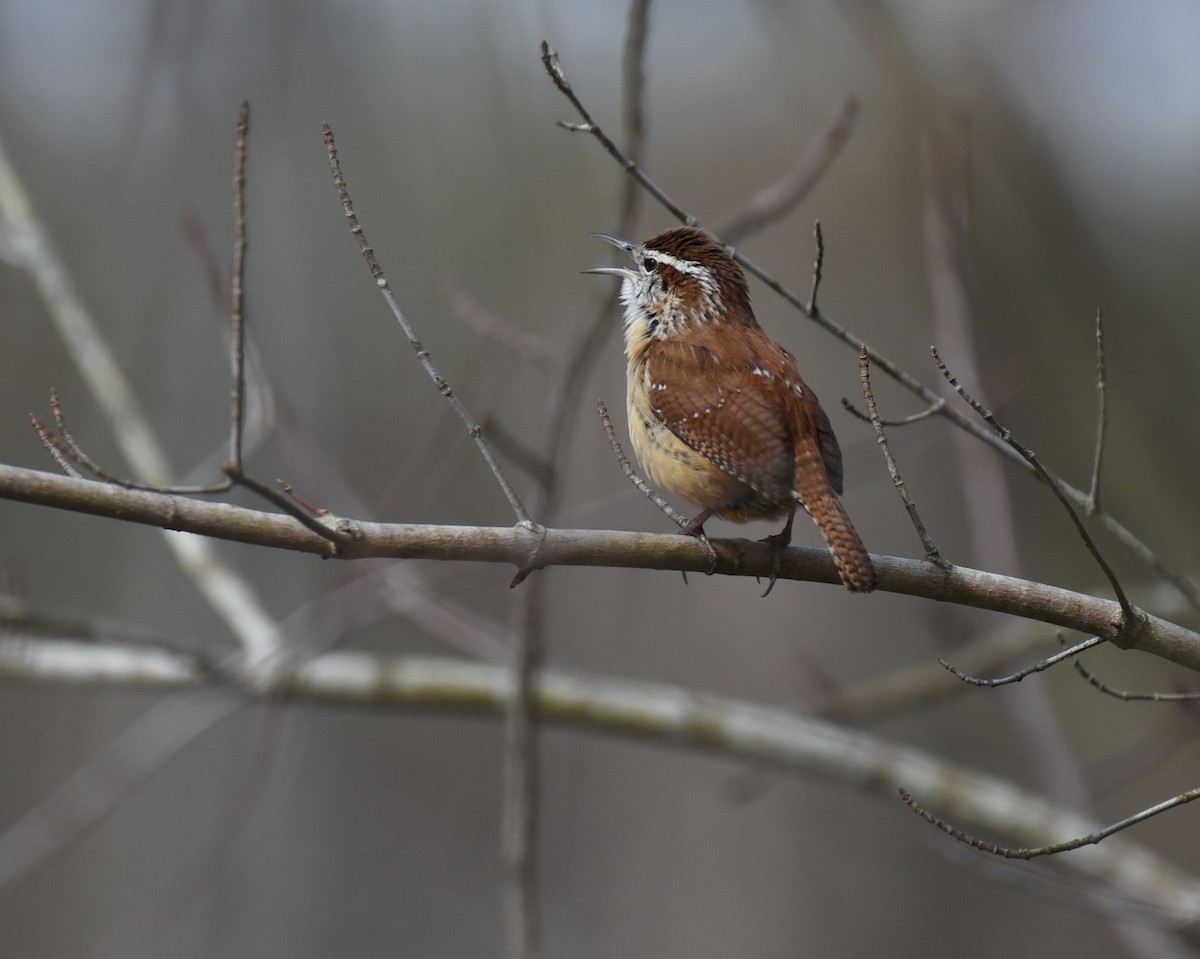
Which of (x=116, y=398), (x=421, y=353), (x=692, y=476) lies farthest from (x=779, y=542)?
(x=116, y=398)

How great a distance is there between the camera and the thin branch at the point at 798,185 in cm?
311

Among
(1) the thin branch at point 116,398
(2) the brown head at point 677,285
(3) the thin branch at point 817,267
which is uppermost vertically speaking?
(3) the thin branch at point 817,267

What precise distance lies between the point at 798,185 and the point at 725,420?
87 cm

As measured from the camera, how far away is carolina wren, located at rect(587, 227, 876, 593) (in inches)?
104

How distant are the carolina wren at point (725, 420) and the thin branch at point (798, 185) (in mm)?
217

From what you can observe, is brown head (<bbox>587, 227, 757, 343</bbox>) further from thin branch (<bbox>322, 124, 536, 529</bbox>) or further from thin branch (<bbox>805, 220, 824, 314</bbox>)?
thin branch (<bbox>322, 124, 536, 529</bbox>)

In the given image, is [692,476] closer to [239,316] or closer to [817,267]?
[817,267]

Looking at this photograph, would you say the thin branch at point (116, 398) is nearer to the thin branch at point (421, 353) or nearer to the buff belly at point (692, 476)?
the buff belly at point (692, 476)

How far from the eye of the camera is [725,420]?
9.08ft

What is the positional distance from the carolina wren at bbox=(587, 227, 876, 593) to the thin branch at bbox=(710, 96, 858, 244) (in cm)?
22

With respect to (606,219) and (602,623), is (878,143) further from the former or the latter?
(602,623)

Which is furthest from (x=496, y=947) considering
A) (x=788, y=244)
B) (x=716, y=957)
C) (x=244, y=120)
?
(x=244, y=120)


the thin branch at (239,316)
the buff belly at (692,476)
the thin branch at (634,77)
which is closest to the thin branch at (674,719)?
the buff belly at (692,476)

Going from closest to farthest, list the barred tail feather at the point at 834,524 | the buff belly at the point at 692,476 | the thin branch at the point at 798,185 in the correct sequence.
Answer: the barred tail feather at the point at 834,524 → the buff belly at the point at 692,476 → the thin branch at the point at 798,185
